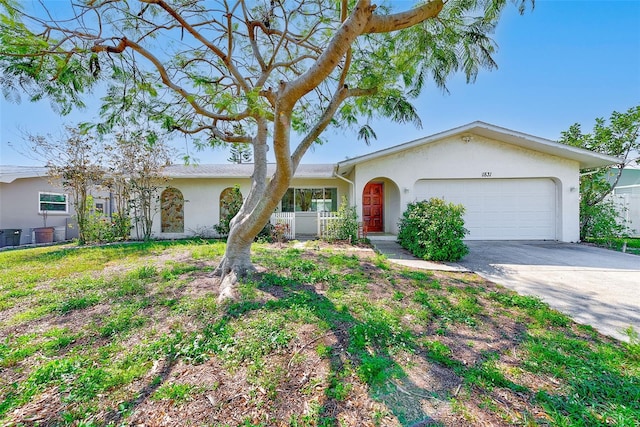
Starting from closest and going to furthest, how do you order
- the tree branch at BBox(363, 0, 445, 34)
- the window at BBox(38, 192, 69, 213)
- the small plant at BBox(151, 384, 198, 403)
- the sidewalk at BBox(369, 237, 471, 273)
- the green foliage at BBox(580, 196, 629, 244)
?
the small plant at BBox(151, 384, 198, 403) → the tree branch at BBox(363, 0, 445, 34) → the sidewalk at BBox(369, 237, 471, 273) → the green foliage at BBox(580, 196, 629, 244) → the window at BBox(38, 192, 69, 213)

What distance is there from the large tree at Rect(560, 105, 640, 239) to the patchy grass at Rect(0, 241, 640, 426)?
9.16 m

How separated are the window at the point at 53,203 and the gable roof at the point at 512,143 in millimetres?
14413

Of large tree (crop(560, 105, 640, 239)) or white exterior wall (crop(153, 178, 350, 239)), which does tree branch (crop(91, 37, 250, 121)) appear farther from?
large tree (crop(560, 105, 640, 239))

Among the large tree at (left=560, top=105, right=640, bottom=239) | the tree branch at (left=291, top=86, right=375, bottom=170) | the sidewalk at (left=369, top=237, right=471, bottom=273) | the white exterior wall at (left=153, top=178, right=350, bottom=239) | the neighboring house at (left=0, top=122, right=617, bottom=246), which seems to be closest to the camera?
the tree branch at (left=291, top=86, right=375, bottom=170)

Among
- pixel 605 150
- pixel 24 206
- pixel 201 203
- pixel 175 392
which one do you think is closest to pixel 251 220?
pixel 175 392

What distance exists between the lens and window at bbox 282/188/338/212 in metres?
12.5

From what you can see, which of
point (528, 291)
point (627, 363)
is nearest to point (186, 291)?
point (627, 363)

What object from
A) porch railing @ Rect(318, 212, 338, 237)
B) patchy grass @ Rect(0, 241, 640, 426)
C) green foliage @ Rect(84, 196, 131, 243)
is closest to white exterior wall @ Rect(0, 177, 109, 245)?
green foliage @ Rect(84, 196, 131, 243)

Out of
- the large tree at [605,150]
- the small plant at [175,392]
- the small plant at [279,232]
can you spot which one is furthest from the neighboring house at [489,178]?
the small plant at [175,392]

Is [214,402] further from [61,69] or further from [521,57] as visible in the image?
[521,57]

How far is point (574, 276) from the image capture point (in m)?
5.46

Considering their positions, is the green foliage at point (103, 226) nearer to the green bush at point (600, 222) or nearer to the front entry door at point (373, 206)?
the front entry door at point (373, 206)

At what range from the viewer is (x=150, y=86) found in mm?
5629

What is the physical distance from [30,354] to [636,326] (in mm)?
7207
